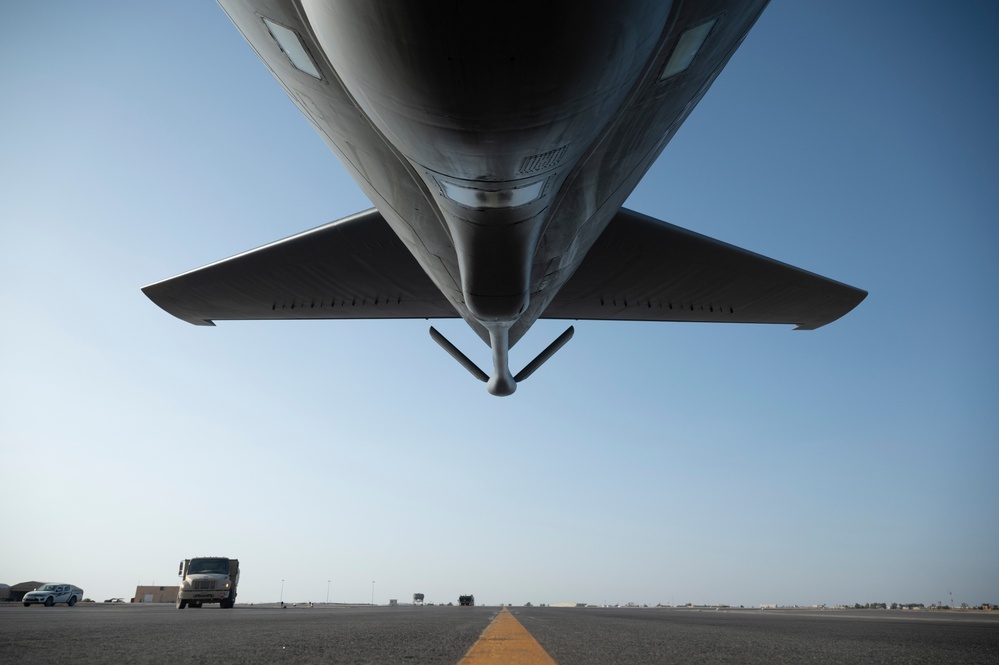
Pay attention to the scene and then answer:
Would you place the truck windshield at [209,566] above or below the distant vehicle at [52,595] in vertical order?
above

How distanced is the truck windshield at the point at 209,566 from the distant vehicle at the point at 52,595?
550 centimetres

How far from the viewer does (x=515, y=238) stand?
4.86 metres

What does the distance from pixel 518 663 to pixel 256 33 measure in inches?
166

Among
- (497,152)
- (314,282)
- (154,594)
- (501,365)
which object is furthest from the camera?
(154,594)

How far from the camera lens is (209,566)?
17844 mm

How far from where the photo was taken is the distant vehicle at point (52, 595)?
18.8 m

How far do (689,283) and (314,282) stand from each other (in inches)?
227

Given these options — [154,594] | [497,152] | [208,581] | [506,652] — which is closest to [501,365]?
[506,652]

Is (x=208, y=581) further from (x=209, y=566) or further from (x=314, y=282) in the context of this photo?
(x=314, y=282)

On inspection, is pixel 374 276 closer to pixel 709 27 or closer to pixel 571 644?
pixel 571 644

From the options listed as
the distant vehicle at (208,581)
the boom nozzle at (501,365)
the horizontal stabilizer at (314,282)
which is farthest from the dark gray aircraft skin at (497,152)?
the distant vehicle at (208,581)

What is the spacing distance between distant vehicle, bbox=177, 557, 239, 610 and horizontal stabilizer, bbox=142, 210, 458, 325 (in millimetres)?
10697

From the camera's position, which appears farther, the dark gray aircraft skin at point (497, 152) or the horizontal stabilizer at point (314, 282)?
the horizontal stabilizer at point (314, 282)

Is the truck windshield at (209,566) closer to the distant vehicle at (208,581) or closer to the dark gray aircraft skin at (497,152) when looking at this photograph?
the distant vehicle at (208,581)
